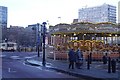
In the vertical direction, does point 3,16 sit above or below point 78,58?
above

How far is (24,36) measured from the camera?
388ft

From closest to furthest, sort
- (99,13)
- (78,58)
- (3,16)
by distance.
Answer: (78,58) → (99,13) → (3,16)

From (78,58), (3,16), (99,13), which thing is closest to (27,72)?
(78,58)

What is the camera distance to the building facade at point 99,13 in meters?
113

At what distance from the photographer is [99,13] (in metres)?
124

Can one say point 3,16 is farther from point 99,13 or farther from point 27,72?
point 27,72

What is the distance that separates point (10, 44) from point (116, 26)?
50.7 m

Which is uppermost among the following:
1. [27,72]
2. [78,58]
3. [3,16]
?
[3,16]

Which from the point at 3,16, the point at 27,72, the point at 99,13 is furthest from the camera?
the point at 3,16

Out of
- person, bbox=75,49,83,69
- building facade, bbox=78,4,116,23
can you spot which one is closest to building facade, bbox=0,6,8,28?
building facade, bbox=78,4,116,23

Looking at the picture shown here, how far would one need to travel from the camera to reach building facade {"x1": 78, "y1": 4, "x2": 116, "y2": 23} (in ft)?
370

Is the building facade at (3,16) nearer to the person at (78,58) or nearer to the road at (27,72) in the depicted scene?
the road at (27,72)

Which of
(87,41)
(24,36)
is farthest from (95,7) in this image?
(87,41)

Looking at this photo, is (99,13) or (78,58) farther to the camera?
(99,13)
